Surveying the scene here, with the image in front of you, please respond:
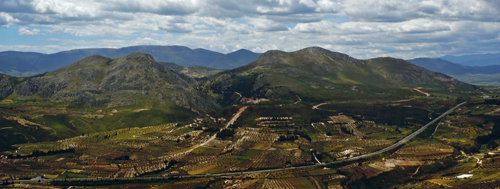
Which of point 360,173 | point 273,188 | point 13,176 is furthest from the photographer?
point 360,173

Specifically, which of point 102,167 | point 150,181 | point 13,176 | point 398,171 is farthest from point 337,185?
point 13,176

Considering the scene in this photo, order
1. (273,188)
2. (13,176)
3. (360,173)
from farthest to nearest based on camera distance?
(360,173) → (13,176) → (273,188)

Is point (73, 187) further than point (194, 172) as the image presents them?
No

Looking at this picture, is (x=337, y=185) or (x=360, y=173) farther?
(x=360, y=173)

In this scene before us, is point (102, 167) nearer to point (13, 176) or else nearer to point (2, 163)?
point (13, 176)

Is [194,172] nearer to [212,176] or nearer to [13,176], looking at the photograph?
[212,176]

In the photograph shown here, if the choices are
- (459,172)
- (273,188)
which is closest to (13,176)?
(273,188)

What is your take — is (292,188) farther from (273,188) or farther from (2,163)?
(2,163)
